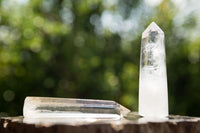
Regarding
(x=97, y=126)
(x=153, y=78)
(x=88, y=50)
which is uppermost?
(x=88, y=50)

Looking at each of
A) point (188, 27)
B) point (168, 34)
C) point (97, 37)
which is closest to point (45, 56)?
point (97, 37)

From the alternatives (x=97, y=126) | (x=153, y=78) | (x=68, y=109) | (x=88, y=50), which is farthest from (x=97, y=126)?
(x=88, y=50)

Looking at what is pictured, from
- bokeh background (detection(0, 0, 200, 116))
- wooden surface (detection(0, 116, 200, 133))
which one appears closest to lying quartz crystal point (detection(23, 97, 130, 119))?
wooden surface (detection(0, 116, 200, 133))

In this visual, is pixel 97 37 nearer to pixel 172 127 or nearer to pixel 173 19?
pixel 173 19

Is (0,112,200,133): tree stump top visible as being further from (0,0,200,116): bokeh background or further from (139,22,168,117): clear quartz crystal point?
(0,0,200,116): bokeh background

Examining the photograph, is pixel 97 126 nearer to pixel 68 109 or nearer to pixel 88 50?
pixel 68 109

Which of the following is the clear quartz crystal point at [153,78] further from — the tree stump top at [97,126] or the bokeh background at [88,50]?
the bokeh background at [88,50]
